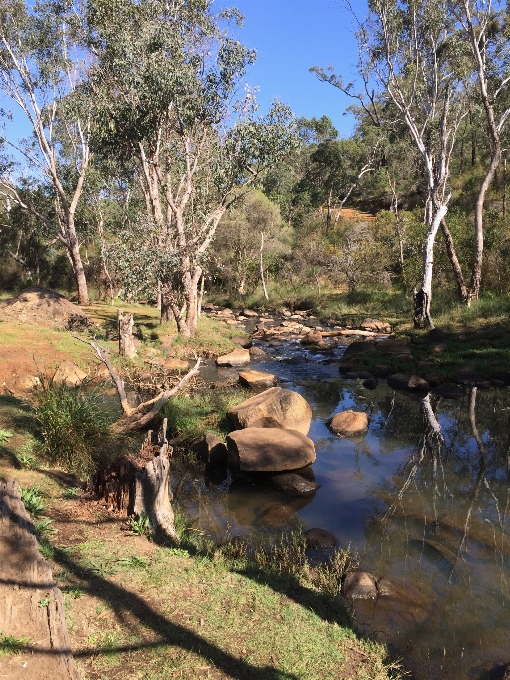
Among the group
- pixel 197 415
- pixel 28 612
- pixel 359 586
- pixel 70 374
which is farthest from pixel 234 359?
pixel 28 612

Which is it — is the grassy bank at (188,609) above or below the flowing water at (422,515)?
above

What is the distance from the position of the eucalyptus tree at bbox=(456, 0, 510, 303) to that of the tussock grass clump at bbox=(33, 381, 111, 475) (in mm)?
18739

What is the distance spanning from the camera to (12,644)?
3320 mm

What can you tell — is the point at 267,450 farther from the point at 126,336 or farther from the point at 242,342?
the point at 242,342

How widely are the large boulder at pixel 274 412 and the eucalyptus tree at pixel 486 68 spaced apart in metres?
14.7

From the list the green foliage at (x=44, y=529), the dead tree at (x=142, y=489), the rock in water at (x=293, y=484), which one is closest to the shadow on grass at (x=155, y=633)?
the green foliage at (x=44, y=529)

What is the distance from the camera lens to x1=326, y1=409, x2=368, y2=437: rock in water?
11102 mm

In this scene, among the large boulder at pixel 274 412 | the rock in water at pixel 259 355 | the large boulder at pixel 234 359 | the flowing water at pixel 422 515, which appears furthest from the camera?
the rock in water at pixel 259 355

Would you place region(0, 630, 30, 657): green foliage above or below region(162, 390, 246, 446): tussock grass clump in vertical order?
above

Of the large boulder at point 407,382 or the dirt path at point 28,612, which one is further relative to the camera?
the large boulder at point 407,382

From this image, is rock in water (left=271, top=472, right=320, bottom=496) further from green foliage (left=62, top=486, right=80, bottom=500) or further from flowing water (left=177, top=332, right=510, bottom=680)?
green foliage (left=62, top=486, right=80, bottom=500)

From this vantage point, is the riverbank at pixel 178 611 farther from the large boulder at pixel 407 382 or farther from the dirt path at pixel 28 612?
the large boulder at pixel 407 382

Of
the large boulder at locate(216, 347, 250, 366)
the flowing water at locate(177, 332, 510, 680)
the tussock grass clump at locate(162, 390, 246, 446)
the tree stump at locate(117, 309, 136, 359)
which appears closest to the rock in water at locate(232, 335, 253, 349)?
the large boulder at locate(216, 347, 250, 366)

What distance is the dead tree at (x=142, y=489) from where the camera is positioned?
232 inches
